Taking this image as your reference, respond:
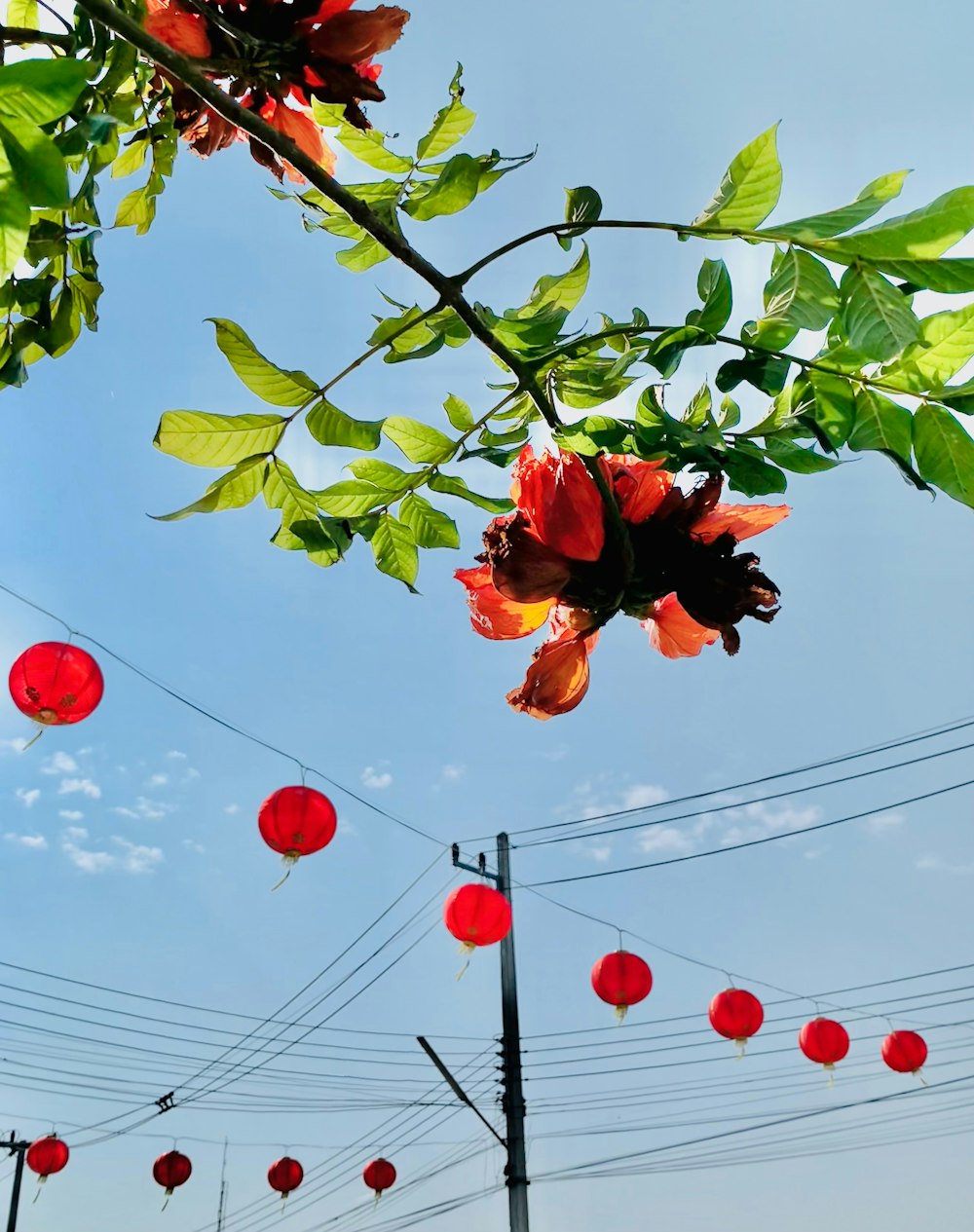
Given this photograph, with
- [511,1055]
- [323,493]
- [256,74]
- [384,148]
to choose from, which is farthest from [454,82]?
[511,1055]

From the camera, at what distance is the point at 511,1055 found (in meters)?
8.65

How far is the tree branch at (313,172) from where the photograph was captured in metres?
0.46

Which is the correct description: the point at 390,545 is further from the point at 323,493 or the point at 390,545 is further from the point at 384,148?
the point at 384,148

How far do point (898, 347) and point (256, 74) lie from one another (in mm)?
435

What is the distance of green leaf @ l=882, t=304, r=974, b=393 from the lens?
1.68 feet

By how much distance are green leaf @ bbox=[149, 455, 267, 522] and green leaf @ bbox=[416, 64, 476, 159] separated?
0.30 meters

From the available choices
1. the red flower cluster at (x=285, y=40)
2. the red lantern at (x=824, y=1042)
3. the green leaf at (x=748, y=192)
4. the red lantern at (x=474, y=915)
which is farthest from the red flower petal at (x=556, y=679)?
the red lantern at (x=824, y=1042)

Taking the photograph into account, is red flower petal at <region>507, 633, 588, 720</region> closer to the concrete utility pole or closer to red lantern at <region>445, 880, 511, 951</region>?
red lantern at <region>445, 880, 511, 951</region>

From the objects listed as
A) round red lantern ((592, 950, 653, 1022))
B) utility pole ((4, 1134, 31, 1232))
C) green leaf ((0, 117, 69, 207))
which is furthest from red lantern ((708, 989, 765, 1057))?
utility pole ((4, 1134, 31, 1232))

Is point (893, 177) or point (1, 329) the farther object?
point (1, 329)

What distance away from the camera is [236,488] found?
687 mm

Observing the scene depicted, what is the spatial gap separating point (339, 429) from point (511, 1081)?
8.87m

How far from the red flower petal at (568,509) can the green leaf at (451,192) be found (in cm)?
23

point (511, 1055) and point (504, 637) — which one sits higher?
point (511, 1055)
